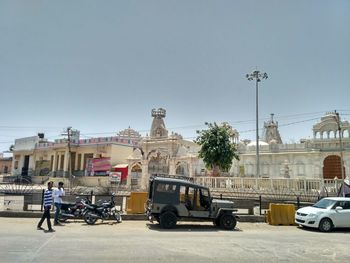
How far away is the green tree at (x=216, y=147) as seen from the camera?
31.8 m

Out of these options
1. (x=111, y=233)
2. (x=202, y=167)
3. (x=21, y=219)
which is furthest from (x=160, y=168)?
(x=111, y=233)

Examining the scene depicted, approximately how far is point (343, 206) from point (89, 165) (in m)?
43.2

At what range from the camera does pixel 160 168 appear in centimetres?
4575

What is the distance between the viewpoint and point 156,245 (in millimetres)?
9695

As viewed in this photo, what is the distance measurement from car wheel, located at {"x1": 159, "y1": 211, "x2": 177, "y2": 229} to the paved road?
30 centimetres

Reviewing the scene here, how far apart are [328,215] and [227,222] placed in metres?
4.55

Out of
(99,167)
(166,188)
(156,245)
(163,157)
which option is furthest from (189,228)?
(99,167)

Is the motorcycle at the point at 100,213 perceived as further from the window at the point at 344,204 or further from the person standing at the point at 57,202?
the window at the point at 344,204

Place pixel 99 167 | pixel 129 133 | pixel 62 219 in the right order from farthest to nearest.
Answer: pixel 129 133, pixel 99 167, pixel 62 219

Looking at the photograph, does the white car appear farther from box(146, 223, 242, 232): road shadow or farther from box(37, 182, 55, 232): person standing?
box(37, 182, 55, 232): person standing

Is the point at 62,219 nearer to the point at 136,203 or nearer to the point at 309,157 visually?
the point at 136,203

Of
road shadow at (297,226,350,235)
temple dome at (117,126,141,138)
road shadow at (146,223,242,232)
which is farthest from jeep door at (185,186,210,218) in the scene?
temple dome at (117,126,141,138)

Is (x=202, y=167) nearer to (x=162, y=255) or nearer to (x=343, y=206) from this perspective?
(x=343, y=206)

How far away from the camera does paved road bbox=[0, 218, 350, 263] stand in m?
8.10
